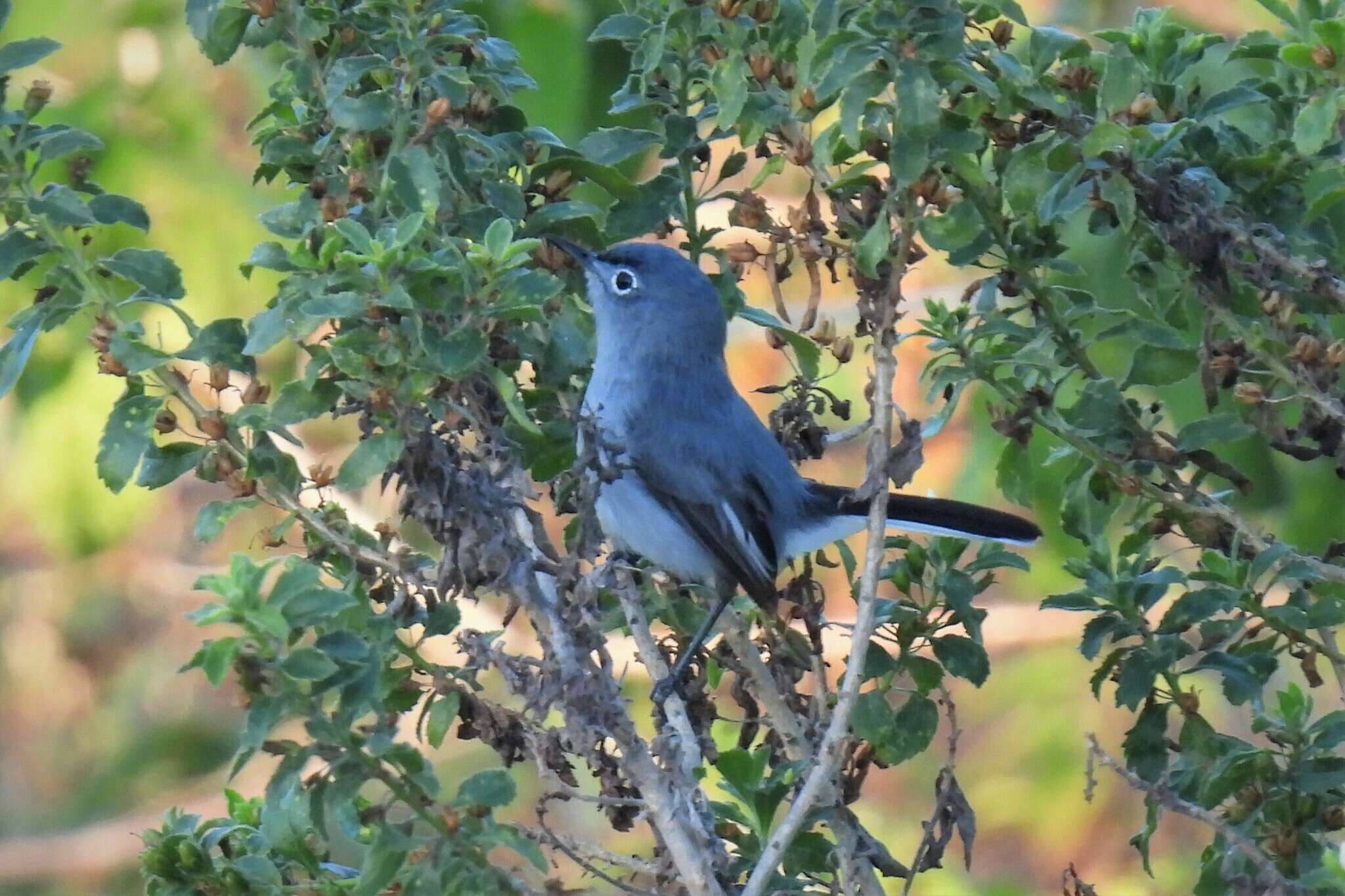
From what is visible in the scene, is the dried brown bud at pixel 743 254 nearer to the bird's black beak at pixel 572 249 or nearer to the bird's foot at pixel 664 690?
the bird's black beak at pixel 572 249

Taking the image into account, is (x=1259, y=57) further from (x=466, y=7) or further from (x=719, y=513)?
(x=466, y=7)

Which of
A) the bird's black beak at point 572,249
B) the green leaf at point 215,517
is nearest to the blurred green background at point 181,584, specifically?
the bird's black beak at point 572,249

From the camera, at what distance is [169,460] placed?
2070mm

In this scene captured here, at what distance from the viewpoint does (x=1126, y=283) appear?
312cm

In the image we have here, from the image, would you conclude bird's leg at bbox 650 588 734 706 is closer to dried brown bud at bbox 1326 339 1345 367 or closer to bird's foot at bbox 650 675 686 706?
bird's foot at bbox 650 675 686 706

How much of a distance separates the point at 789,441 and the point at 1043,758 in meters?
2.86

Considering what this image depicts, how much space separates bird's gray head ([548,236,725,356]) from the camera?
317 centimetres

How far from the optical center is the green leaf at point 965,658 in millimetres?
2240

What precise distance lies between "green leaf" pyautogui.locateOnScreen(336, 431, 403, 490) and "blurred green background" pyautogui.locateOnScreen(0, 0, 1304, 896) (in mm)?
1955

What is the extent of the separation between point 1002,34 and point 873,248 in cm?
46

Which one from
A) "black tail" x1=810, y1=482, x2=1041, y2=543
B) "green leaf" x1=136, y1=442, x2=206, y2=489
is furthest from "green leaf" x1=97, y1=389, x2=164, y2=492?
"black tail" x1=810, y1=482, x2=1041, y2=543

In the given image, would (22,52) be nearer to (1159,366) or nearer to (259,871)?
(259,871)

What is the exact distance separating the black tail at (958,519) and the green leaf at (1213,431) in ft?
1.84

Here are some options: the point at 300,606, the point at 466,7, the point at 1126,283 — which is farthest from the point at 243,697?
the point at 466,7
